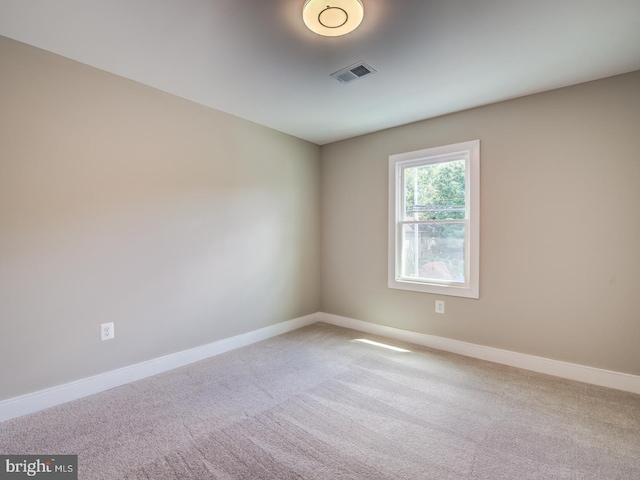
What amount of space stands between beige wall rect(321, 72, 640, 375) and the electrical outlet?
2803 mm

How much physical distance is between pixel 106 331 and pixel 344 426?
6.25 feet

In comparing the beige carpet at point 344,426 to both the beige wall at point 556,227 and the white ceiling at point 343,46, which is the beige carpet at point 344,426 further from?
the white ceiling at point 343,46

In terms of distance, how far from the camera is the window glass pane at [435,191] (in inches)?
123

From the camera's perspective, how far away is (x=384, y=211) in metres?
3.62

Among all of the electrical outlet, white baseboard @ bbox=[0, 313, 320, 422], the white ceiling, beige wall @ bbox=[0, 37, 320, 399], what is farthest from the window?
the electrical outlet

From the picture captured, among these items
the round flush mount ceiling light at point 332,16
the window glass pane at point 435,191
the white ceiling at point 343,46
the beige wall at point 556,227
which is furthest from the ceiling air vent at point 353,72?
the window glass pane at point 435,191

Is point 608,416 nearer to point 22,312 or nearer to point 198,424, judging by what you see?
point 198,424

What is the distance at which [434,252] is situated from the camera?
3.30 m

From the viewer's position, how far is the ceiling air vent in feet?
7.29

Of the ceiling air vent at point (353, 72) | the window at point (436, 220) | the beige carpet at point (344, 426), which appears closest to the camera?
the beige carpet at point (344, 426)

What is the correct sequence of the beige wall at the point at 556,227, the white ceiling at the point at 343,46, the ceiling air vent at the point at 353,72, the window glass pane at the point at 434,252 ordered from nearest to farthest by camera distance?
the white ceiling at the point at 343,46 < the ceiling air vent at the point at 353,72 < the beige wall at the point at 556,227 < the window glass pane at the point at 434,252

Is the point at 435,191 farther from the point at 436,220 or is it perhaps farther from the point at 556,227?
the point at 556,227

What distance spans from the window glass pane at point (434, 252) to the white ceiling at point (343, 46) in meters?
1.27

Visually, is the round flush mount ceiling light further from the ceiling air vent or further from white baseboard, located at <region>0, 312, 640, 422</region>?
white baseboard, located at <region>0, 312, 640, 422</region>
